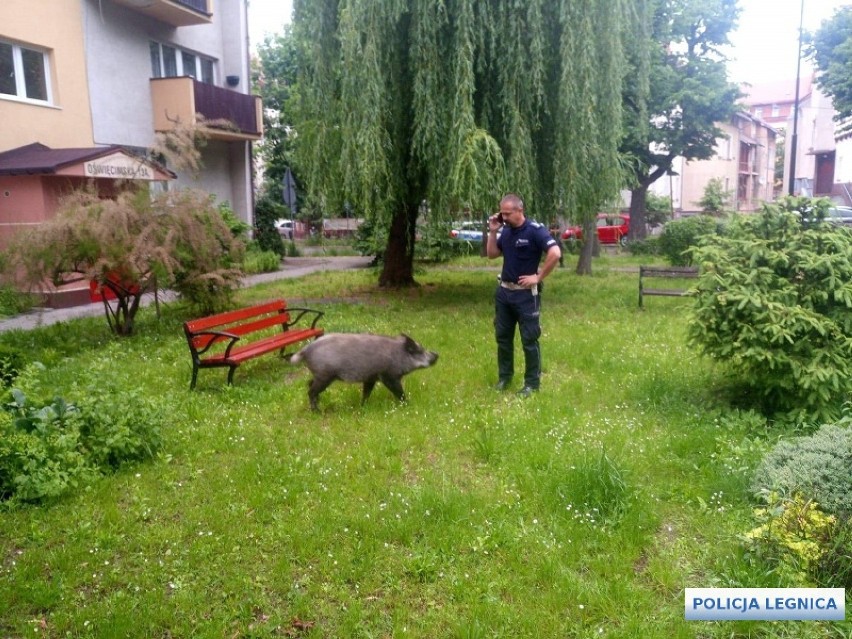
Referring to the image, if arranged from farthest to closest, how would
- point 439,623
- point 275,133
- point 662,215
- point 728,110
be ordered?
1. point 662,215
2. point 275,133
3. point 728,110
4. point 439,623

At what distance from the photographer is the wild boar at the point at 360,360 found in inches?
263

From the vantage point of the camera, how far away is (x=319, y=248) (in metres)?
31.3

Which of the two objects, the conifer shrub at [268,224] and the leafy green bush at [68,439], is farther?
the conifer shrub at [268,224]

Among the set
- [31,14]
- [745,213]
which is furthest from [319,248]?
[745,213]

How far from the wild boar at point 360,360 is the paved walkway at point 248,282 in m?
6.71

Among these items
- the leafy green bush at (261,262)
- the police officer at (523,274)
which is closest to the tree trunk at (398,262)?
the leafy green bush at (261,262)

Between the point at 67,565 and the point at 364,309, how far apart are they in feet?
28.7

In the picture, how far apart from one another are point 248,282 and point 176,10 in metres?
7.51

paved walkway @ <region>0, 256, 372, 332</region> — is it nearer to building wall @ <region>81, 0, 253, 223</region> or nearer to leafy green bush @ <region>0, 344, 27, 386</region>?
building wall @ <region>81, 0, 253, 223</region>

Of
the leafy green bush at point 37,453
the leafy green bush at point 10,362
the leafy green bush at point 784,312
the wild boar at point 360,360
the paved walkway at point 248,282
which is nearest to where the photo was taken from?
the leafy green bush at point 37,453

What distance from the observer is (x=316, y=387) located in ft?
22.2

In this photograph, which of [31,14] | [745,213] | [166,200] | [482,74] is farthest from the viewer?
[31,14]

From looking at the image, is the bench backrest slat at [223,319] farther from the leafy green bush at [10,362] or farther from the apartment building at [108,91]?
the apartment building at [108,91]

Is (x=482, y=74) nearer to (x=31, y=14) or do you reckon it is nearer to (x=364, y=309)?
(x=364, y=309)
